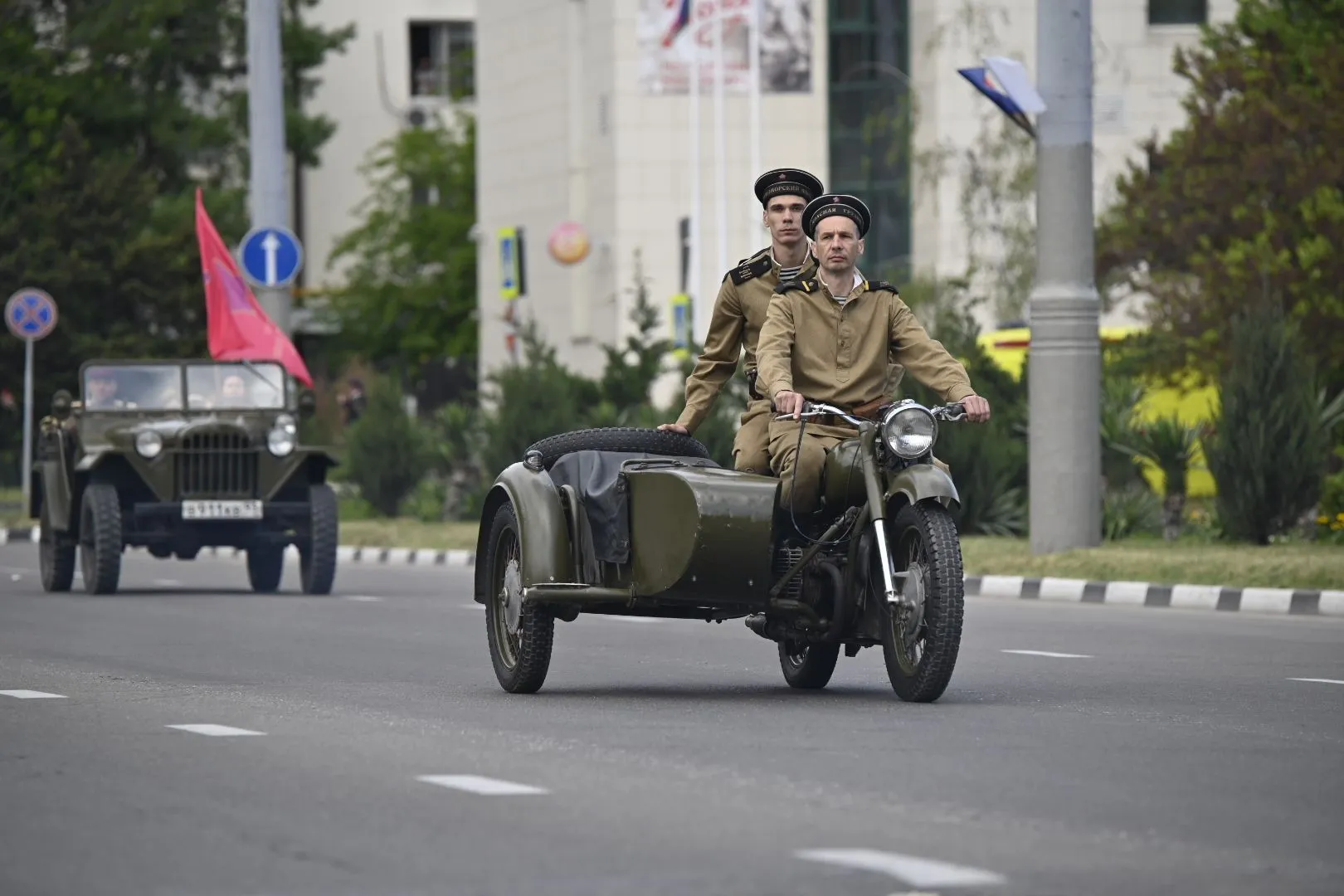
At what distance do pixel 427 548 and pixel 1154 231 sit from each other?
32.5 feet

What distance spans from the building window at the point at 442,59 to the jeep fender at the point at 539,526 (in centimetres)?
7491

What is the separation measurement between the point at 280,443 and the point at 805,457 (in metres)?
11.9

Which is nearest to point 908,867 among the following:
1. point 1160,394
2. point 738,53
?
point 1160,394

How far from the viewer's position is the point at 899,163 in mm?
66188

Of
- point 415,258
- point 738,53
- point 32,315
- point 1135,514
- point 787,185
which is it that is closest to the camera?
point 787,185

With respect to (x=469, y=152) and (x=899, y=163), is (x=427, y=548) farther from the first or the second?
(x=469, y=152)

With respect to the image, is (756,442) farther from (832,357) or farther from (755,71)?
(755,71)

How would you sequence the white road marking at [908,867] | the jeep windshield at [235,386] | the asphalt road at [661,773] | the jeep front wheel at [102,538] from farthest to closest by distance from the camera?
the jeep windshield at [235,386]
the jeep front wheel at [102,538]
the asphalt road at [661,773]
the white road marking at [908,867]

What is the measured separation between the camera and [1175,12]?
65000mm

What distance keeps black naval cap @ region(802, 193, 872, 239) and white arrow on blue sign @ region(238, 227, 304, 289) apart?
777 inches

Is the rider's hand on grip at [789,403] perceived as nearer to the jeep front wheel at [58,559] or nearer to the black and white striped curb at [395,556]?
the jeep front wheel at [58,559]

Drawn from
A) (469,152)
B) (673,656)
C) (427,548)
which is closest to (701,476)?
(673,656)

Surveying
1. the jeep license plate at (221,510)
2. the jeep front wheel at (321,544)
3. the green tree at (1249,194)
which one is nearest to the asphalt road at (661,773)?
the jeep front wheel at (321,544)

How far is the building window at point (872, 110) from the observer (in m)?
66.9
